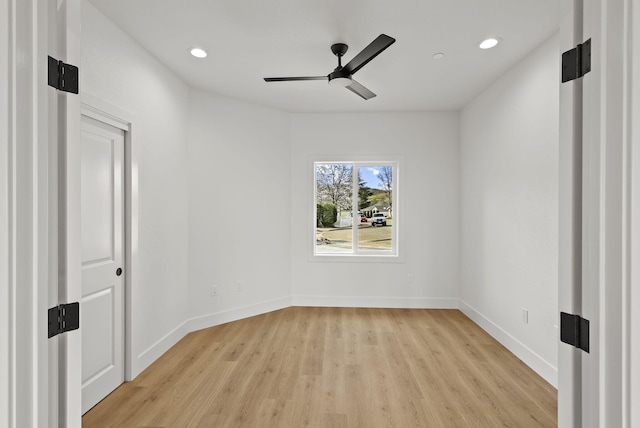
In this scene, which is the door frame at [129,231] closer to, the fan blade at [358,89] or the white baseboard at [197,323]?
the white baseboard at [197,323]

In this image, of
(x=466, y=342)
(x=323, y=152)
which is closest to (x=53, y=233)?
(x=466, y=342)

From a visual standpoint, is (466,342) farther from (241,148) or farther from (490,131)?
(241,148)

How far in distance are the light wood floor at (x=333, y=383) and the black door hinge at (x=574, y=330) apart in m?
1.47

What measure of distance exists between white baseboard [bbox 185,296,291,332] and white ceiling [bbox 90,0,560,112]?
2666 mm

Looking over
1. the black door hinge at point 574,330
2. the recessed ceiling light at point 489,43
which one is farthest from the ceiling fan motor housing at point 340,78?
the black door hinge at point 574,330

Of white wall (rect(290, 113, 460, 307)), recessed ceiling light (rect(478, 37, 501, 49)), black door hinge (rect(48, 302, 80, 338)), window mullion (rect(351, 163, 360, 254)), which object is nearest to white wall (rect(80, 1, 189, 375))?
white wall (rect(290, 113, 460, 307))

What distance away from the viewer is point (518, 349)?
303 cm

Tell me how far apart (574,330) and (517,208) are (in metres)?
2.48

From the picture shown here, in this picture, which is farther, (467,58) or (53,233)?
(467,58)

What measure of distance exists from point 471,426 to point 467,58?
2.97 metres

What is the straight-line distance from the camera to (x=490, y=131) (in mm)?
3613

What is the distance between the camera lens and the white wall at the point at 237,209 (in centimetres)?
376

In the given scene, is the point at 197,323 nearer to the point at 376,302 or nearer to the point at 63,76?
the point at 376,302
